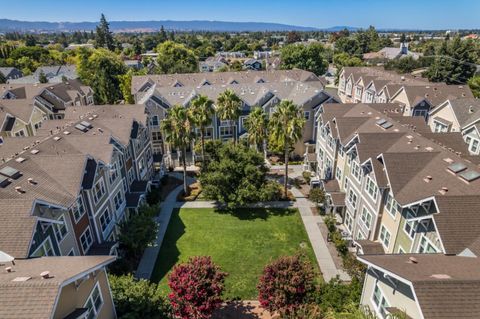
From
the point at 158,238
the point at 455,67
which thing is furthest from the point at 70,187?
the point at 455,67

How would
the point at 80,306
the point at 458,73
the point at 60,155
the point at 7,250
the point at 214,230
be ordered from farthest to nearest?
the point at 458,73, the point at 214,230, the point at 60,155, the point at 7,250, the point at 80,306

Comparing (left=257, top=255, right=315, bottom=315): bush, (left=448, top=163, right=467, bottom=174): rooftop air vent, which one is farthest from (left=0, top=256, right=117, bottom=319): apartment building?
(left=448, top=163, right=467, bottom=174): rooftop air vent

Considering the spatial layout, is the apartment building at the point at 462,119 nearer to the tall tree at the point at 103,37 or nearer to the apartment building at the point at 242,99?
the apartment building at the point at 242,99

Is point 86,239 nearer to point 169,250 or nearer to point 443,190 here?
point 169,250

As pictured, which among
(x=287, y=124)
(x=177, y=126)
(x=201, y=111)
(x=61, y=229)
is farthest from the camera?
(x=201, y=111)

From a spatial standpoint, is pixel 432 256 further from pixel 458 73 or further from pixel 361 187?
pixel 458 73

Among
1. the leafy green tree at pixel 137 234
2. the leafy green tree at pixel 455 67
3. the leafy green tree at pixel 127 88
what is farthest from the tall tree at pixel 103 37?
the leafy green tree at pixel 137 234

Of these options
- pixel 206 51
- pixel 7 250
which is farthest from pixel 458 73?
pixel 206 51
